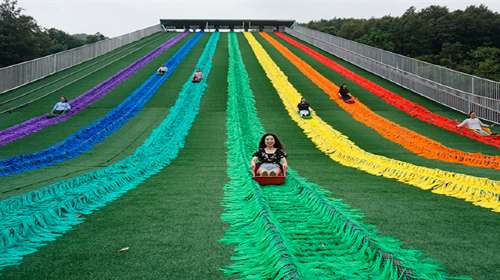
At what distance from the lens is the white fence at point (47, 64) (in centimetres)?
2571

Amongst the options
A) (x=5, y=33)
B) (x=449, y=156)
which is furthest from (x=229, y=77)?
(x=5, y=33)

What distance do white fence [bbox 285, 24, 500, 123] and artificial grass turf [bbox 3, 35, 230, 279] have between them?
13801mm

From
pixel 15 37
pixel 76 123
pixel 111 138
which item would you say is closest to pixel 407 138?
pixel 111 138

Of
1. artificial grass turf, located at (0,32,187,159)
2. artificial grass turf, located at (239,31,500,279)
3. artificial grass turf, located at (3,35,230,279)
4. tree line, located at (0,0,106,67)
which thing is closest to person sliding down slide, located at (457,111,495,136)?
artificial grass turf, located at (239,31,500,279)

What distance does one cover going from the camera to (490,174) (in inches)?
389

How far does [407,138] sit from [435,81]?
9700mm

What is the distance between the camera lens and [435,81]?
23812 mm

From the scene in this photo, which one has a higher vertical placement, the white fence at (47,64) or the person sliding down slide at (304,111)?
the white fence at (47,64)

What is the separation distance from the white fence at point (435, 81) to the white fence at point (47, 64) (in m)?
20.2

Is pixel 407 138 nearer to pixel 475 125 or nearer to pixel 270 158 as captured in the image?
pixel 475 125

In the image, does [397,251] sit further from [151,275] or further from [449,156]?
[449,156]

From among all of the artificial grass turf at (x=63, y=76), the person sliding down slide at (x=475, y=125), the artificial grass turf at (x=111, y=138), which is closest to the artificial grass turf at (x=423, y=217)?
the artificial grass turf at (x=111, y=138)

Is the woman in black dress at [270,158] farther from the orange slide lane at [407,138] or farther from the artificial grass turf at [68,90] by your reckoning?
the artificial grass turf at [68,90]

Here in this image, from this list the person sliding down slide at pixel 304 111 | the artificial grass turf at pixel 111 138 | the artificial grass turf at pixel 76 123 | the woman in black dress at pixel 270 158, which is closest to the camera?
the woman in black dress at pixel 270 158
